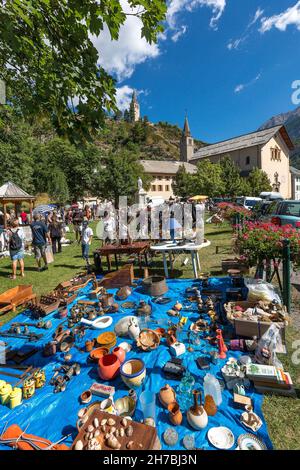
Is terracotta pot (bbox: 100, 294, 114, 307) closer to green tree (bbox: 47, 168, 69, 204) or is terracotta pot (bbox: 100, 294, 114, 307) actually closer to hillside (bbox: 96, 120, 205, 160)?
green tree (bbox: 47, 168, 69, 204)

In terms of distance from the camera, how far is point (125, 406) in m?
2.90

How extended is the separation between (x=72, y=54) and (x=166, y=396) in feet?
15.6

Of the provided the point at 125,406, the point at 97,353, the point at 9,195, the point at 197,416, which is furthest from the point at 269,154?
the point at 125,406

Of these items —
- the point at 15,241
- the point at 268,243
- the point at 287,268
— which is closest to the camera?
the point at 287,268

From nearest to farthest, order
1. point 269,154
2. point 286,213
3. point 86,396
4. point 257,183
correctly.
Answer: point 86,396, point 286,213, point 257,183, point 269,154

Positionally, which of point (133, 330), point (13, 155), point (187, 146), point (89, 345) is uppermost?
point (187, 146)

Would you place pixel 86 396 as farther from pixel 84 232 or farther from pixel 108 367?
pixel 84 232

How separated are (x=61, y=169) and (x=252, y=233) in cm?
4321

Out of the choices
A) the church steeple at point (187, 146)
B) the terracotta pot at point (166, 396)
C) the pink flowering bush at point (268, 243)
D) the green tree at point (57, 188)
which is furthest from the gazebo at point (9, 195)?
the church steeple at point (187, 146)

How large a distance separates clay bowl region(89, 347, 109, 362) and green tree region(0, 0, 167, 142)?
11.0 ft

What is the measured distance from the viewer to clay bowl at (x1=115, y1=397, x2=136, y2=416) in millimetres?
2836

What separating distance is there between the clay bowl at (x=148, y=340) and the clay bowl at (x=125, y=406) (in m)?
1.05

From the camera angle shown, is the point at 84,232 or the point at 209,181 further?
the point at 209,181

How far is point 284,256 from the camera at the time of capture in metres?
4.83
